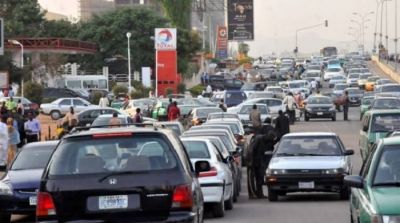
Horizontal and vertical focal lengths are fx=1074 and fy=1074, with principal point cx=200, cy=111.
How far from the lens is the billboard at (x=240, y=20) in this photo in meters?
103

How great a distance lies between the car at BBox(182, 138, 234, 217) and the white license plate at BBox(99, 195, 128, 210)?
22.3 ft

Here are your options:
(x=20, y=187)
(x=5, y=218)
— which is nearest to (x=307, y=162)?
(x=20, y=187)

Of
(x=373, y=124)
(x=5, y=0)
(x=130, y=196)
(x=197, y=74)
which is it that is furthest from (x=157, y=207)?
(x=197, y=74)

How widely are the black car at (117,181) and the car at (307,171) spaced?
1052cm

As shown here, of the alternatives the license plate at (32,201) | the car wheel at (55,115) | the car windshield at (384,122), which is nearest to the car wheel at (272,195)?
the license plate at (32,201)

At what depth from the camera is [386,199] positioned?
11070 millimetres

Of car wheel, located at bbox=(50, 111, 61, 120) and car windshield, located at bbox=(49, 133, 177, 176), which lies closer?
car windshield, located at bbox=(49, 133, 177, 176)

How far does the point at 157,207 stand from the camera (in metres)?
11.2

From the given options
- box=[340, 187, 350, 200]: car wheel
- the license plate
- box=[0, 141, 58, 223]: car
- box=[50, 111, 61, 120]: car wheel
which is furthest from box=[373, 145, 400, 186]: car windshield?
box=[50, 111, 61, 120]: car wheel

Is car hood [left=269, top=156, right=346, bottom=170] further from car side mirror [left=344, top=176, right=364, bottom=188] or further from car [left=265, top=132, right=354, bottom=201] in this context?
car side mirror [left=344, top=176, right=364, bottom=188]

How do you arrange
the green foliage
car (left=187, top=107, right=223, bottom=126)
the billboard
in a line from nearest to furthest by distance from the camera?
car (left=187, top=107, right=223, bottom=126)
the green foliage
the billboard

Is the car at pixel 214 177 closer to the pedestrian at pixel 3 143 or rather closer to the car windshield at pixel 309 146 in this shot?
the car windshield at pixel 309 146

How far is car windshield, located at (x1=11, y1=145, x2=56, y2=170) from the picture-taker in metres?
20.7

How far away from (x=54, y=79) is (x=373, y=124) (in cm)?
6331
